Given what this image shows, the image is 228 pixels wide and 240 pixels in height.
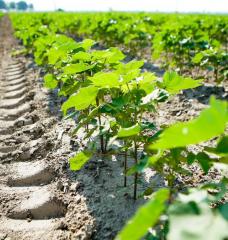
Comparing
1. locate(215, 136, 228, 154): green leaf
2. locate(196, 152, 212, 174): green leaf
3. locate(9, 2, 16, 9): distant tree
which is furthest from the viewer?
locate(9, 2, 16, 9): distant tree

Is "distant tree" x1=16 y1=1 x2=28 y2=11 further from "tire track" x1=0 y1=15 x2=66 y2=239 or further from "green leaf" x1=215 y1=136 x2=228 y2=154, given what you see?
"green leaf" x1=215 y1=136 x2=228 y2=154

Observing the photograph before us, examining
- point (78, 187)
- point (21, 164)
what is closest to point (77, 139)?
point (21, 164)

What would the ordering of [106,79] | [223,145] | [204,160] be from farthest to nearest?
[106,79] < [204,160] < [223,145]

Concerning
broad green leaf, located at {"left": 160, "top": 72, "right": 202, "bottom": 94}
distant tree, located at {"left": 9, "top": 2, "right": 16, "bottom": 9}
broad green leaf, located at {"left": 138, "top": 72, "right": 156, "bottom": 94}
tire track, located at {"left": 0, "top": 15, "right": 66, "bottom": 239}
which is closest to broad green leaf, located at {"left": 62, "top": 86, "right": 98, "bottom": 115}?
broad green leaf, located at {"left": 138, "top": 72, "right": 156, "bottom": 94}

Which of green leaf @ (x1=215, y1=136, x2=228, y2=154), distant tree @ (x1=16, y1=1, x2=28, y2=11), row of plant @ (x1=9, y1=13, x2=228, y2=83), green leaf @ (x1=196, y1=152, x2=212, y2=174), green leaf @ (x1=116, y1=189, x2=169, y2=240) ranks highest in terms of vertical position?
green leaf @ (x1=215, y1=136, x2=228, y2=154)

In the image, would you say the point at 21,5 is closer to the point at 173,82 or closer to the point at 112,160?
the point at 112,160

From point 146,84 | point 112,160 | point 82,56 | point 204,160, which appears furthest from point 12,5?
point 204,160

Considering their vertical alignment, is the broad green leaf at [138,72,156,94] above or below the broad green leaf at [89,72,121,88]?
below

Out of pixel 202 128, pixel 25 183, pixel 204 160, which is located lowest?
pixel 25 183

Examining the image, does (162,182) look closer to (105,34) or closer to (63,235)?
(63,235)

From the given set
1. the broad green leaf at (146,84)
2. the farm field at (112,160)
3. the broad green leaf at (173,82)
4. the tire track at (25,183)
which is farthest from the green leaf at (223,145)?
the tire track at (25,183)

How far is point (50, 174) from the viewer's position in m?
3.37

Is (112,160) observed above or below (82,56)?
below

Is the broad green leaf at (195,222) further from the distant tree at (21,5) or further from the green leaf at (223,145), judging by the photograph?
the distant tree at (21,5)
